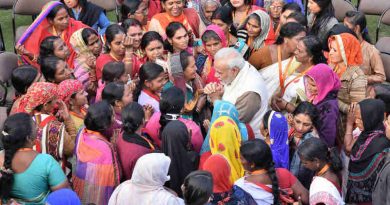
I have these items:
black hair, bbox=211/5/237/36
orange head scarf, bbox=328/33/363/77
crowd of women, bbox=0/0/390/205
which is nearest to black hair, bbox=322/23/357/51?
crowd of women, bbox=0/0/390/205

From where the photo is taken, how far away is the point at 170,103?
4301mm

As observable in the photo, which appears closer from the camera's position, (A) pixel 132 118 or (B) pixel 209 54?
(A) pixel 132 118

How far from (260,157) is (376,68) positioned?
266cm

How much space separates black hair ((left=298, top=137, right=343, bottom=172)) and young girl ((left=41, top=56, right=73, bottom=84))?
232 centimetres

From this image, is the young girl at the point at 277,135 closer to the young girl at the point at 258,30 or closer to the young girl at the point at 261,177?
the young girl at the point at 261,177

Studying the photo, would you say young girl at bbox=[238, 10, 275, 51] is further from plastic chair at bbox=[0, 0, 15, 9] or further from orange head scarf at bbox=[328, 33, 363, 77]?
plastic chair at bbox=[0, 0, 15, 9]

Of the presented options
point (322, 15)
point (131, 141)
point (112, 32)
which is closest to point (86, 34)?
point (112, 32)

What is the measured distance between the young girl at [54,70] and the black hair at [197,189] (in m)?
2.19

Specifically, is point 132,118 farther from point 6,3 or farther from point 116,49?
point 6,3

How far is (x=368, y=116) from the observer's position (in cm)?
420

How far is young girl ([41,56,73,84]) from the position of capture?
5.16 m

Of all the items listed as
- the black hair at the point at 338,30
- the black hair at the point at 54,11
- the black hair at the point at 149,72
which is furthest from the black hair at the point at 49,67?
the black hair at the point at 338,30

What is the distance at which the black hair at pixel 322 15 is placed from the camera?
6530 millimetres

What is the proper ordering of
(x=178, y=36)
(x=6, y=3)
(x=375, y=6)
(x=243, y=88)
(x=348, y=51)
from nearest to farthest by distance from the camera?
1. (x=243, y=88)
2. (x=348, y=51)
3. (x=178, y=36)
4. (x=375, y=6)
5. (x=6, y=3)
